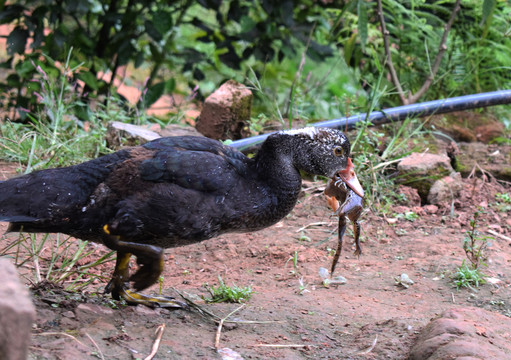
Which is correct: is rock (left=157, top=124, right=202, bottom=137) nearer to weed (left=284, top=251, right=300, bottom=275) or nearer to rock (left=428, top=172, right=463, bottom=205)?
weed (left=284, top=251, right=300, bottom=275)

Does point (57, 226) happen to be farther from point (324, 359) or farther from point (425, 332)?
point (425, 332)

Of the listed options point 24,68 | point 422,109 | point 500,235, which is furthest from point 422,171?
point 24,68

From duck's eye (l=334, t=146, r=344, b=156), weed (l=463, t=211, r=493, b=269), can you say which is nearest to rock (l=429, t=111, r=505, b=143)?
weed (l=463, t=211, r=493, b=269)

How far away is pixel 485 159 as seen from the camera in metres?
5.76

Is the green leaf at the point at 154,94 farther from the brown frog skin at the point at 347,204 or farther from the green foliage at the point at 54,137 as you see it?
the brown frog skin at the point at 347,204

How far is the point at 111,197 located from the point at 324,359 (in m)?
1.29

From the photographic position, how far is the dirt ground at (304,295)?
9.52 feet

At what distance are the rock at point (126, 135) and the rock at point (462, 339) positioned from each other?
278 cm

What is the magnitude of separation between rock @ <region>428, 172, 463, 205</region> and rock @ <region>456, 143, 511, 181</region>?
40 cm

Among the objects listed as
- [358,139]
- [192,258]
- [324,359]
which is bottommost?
[192,258]

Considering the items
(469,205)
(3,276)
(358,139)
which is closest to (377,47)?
(358,139)

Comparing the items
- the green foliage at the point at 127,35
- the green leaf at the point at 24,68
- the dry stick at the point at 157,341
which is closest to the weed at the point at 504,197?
the green foliage at the point at 127,35

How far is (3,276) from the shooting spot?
187cm

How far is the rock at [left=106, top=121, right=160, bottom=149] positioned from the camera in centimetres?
503
